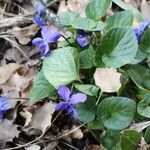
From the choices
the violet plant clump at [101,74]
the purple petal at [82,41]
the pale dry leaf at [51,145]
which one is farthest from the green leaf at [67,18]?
the pale dry leaf at [51,145]

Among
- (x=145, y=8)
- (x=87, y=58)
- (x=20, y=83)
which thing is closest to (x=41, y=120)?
(x=20, y=83)

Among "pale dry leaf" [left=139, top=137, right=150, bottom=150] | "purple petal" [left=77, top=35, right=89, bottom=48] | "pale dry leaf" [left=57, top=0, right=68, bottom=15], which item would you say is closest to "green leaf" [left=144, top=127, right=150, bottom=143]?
"pale dry leaf" [left=139, top=137, right=150, bottom=150]

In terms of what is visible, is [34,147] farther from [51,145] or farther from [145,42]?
[145,42]

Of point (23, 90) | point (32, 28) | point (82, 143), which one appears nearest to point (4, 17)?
point (32, 28)

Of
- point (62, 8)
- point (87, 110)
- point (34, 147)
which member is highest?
point (62, 8)

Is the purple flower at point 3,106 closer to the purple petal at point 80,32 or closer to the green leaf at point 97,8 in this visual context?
the purple petal at point 80,32

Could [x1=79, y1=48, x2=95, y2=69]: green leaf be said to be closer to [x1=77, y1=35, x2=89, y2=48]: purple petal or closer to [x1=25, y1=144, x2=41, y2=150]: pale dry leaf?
[x1=77, y1=35, x2=89, y2=48]: purple petal
